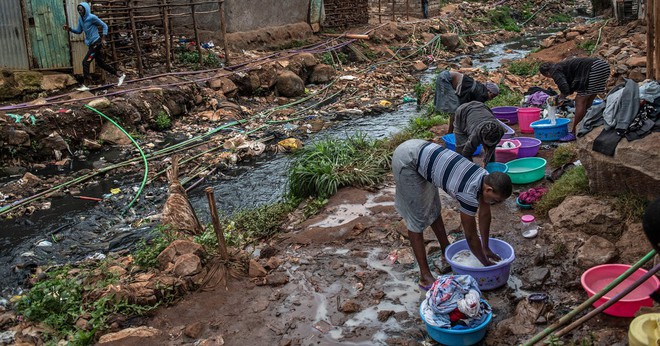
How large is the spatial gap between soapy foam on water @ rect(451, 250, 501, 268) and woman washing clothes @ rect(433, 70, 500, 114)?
2321 mm

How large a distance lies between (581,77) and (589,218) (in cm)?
285

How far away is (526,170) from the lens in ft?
20.1

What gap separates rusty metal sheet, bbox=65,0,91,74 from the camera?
36.2ft

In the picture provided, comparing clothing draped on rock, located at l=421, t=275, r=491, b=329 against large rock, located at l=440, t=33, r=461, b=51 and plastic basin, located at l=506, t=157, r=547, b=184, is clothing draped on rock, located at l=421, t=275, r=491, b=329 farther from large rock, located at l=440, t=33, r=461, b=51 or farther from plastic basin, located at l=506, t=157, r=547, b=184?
large rock, located at l=440, t=33, r=461, b=51

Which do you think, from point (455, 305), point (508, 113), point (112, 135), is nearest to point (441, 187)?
point (455, 305)

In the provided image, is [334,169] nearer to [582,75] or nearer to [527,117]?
[527,117]

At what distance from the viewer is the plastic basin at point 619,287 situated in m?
3.62

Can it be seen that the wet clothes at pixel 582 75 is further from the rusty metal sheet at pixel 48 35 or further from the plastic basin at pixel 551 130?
the rusty metal sheet at pixel 48 35

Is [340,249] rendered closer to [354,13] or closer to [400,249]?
[400,249]

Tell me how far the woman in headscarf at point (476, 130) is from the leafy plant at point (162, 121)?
6.40 meters

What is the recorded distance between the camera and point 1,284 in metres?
5.98

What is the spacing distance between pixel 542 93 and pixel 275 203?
4.51m

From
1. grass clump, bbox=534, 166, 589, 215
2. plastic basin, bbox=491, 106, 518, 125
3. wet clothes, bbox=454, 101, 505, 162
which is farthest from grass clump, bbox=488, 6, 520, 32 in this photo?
grass clump, bbox=534, 166, 589, 215

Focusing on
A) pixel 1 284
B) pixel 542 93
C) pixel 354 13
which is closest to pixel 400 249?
pixel 1 284
